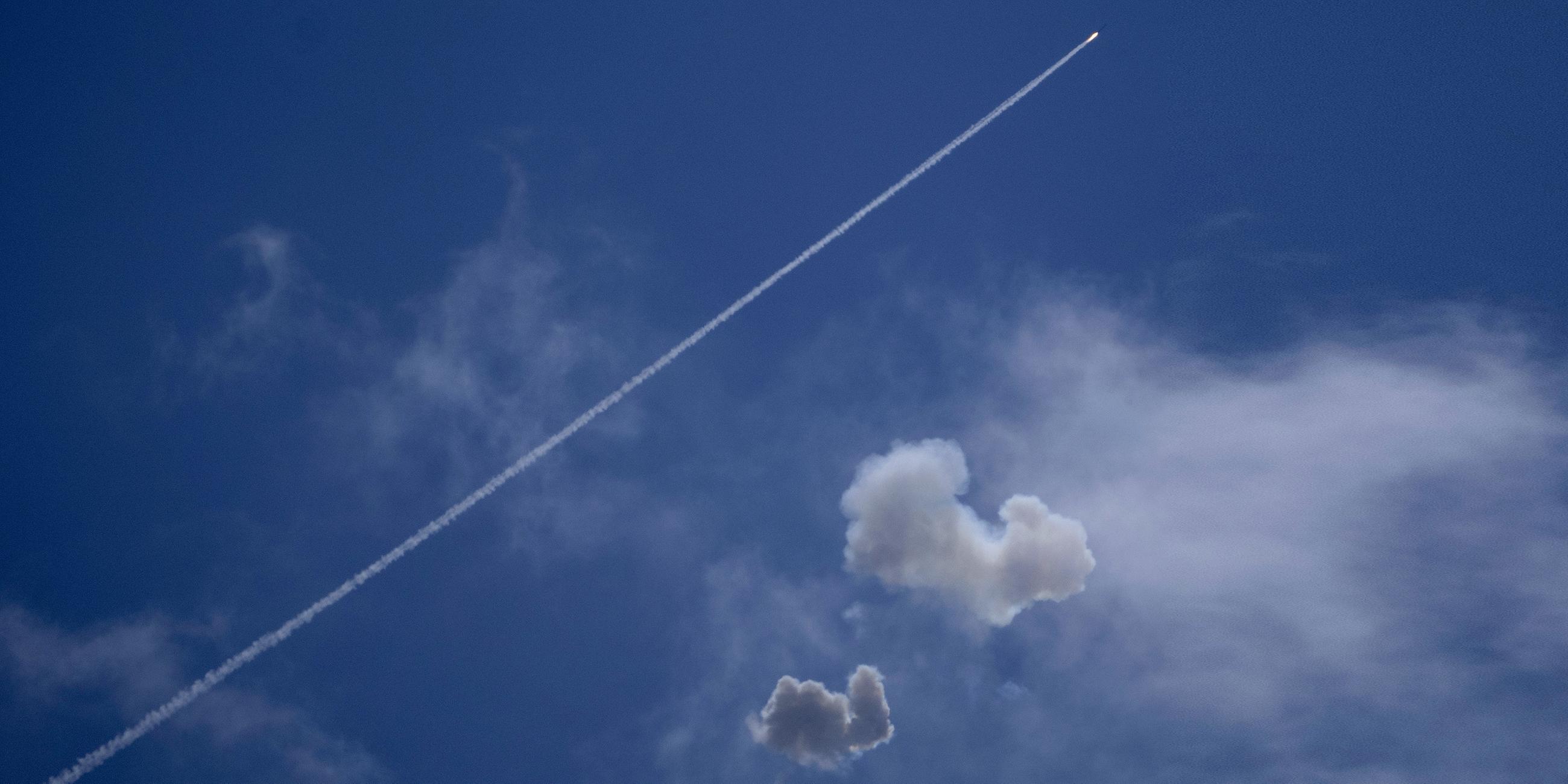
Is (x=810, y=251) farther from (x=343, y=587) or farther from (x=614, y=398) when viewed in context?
(x=343, y=587)

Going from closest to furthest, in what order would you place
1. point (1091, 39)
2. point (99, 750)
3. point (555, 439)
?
point (99, 750)
point (555, 439)
point (1091, 39)

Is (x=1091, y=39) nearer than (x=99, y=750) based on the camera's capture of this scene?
No

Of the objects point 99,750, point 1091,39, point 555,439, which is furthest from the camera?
point 1091,39

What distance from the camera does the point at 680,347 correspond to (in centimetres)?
13450

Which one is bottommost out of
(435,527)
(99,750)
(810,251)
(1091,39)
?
(99,750)

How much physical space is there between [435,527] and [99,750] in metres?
44.9

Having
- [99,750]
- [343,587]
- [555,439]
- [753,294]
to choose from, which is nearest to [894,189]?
[753,294]

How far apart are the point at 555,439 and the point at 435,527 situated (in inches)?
852

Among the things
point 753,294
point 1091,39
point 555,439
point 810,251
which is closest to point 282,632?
point 555,439

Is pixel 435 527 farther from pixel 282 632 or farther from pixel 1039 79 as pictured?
pixel 1039 79

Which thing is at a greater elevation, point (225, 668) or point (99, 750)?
point (225, 668)

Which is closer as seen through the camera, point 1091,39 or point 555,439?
point 555,439

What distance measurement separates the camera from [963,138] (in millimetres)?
139125

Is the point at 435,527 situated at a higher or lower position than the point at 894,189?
lower
